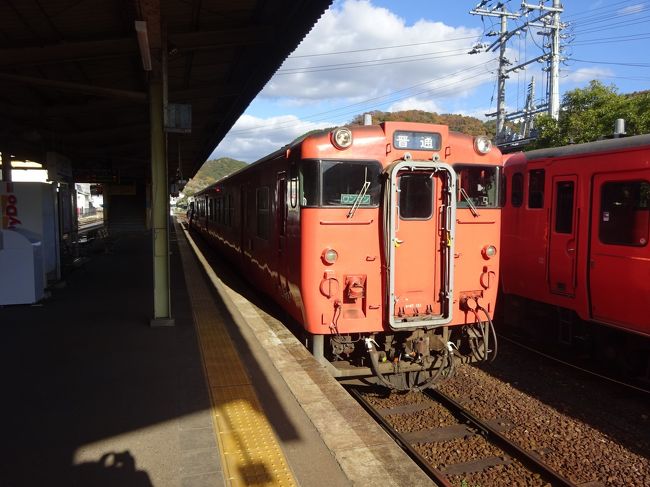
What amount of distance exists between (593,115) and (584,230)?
8.83 m

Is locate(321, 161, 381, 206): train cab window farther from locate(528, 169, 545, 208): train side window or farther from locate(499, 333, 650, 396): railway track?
locate(499, 333, 650, 396): railway track

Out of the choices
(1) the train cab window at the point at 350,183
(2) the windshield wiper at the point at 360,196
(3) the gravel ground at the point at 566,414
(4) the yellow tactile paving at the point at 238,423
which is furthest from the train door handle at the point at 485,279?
(4) the yellow tactile paving at the point at 238,423

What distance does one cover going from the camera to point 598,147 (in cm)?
693

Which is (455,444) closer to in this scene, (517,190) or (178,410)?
(178,410)

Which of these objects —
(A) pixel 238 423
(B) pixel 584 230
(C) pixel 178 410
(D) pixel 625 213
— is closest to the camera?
(A) pixel 238 423

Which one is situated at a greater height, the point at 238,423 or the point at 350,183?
the point at 350,183

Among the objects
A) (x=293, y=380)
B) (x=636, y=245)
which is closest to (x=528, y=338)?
(x=636, y=245)

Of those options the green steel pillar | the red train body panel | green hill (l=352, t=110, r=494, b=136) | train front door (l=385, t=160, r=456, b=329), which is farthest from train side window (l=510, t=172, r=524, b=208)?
green hill (l=352, t=110, r=494, b=136)

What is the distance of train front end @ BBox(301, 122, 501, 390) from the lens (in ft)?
18.0

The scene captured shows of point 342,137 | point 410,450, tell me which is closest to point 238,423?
point 410,450

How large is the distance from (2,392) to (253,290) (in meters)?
6.64

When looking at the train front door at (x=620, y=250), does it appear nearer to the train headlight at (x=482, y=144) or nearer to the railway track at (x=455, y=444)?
the train headlight at (x=482, y=144)

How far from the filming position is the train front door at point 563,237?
23.8ft

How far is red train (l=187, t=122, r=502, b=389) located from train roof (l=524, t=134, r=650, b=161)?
1.75 meters
